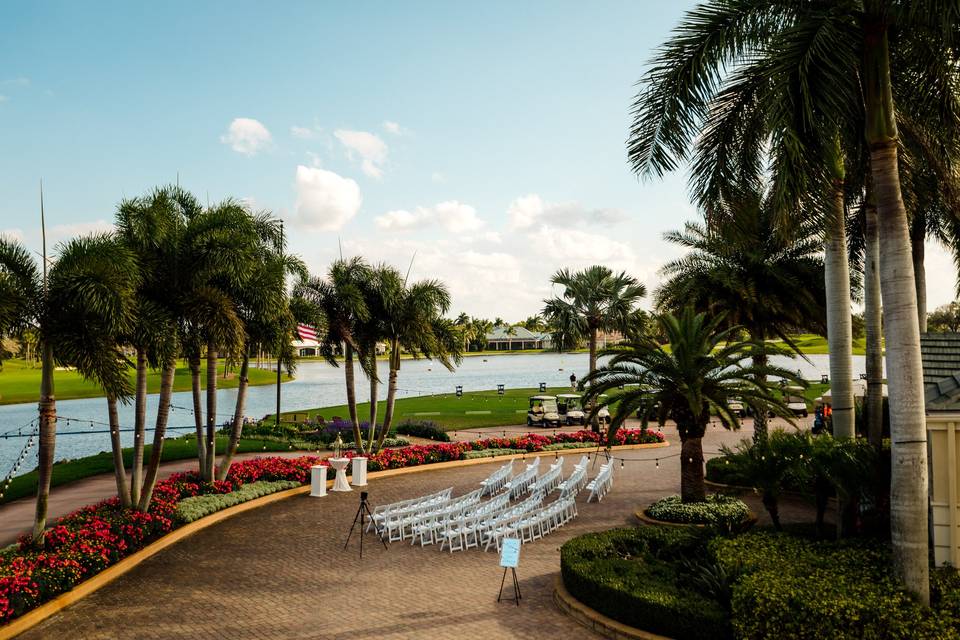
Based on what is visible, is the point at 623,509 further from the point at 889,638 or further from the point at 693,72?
the point at 693,72

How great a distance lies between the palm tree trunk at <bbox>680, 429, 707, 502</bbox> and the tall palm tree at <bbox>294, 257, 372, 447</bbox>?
13988 millimetres

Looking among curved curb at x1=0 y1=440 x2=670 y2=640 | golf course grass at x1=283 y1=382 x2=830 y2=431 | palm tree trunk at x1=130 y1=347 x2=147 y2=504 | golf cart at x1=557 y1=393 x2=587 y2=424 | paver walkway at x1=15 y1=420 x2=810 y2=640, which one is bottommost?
paver walkway at x1=15 y1=420 x2=810 y2=640

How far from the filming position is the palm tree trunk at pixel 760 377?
1686 cm

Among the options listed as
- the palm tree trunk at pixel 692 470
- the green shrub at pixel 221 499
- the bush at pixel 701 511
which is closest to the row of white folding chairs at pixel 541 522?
the bush at pixel 701 511

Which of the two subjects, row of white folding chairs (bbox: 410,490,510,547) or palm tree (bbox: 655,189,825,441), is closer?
row of white folding chairs (bbox: 410,490,510,547)

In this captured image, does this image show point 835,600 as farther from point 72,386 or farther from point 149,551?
point 72,386

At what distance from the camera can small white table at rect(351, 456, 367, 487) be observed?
881 inches

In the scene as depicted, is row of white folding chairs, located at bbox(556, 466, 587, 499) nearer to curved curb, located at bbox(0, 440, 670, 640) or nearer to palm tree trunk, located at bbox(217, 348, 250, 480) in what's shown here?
curved curb, located at bbox(0, 440, 670, 640)

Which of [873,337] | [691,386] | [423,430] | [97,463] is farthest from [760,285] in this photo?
[97,463]

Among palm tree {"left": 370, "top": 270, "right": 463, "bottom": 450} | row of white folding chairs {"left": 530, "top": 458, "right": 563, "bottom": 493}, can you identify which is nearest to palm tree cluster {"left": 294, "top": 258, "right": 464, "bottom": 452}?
palm tree {"left": 370, "top": 270, "right": 463, "bottom": 450}

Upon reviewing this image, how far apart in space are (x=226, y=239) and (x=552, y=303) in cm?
1963

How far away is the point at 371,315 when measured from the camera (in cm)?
2853

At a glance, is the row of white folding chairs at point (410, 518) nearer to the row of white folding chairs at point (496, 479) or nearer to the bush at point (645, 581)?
the row of white folding chairs at point (496, 479)

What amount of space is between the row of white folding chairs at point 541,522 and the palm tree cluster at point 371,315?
11.4 metres
